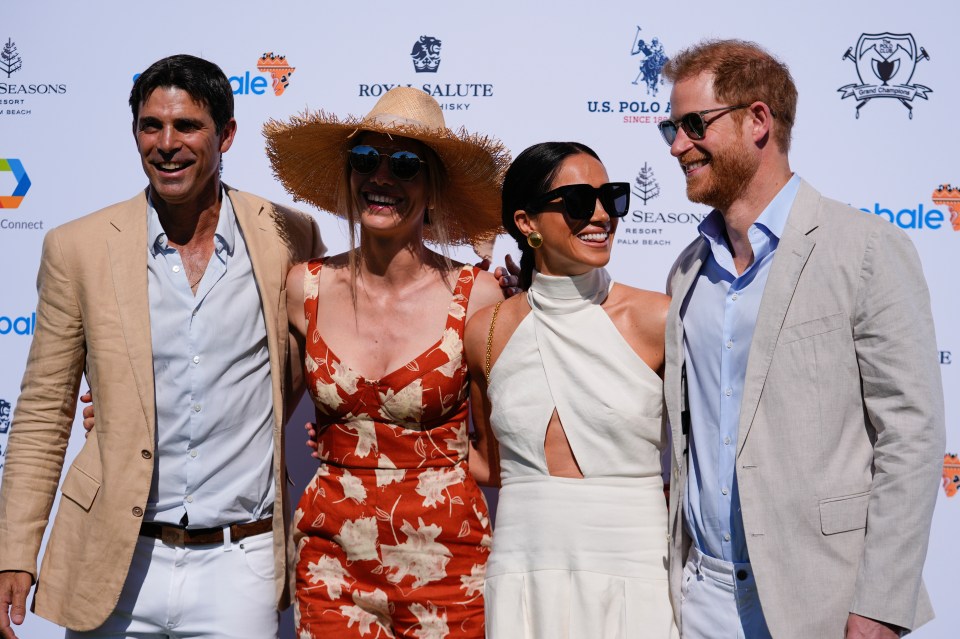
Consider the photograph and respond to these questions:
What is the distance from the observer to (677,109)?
256 cm

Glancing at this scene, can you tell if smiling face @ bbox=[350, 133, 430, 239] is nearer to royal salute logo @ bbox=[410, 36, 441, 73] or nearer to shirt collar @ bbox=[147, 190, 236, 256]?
shirt collar @ bbox=[147, 190, 236, 256]

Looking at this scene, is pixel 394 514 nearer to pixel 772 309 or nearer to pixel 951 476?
pixel 772 309

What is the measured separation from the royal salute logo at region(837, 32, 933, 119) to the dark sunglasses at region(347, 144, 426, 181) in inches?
71.4

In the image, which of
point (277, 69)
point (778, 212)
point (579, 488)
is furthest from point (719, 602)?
point (277, 69)

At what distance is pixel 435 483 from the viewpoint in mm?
2811

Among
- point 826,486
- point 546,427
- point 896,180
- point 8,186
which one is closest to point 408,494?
point 546,427

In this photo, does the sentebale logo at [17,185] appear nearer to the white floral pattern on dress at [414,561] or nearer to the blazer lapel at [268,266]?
the blazer lapel at [268,266]

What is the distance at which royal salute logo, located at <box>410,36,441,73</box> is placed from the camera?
379cm

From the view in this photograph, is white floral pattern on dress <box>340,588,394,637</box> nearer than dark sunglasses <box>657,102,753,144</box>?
No

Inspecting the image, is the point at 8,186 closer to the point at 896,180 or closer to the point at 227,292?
the point at 227,292

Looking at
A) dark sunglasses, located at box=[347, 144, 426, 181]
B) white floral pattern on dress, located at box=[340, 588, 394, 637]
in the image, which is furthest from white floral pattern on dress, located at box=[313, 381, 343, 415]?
dark sunglasses, located at box=[347, 144, 426, 181]

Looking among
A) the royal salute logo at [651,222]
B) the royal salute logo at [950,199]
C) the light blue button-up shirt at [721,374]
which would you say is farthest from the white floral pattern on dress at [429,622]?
the royal salute logo at [950,199]

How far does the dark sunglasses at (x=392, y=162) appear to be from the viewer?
9.57 ft

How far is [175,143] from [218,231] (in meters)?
0.29
